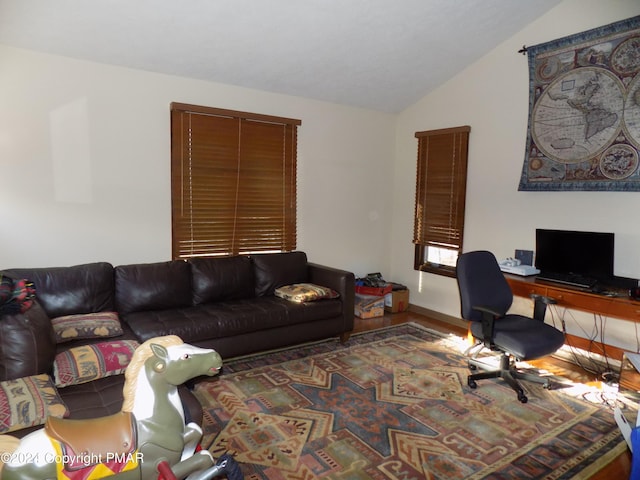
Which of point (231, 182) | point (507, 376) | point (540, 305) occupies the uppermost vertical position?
point (231, 182)

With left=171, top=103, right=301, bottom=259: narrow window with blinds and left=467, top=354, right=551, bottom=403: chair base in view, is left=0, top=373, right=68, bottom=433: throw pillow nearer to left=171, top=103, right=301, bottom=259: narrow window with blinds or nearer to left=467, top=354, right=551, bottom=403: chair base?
left=171, top=103, right=301, bottom=259: narrow window with blinds

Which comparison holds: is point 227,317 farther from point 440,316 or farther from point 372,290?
point 440,316

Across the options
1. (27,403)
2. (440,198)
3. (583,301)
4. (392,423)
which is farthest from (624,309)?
(27,403)

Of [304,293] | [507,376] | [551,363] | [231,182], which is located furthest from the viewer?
[231,182]

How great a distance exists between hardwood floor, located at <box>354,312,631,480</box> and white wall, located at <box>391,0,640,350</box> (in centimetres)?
27

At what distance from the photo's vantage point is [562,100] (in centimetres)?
378

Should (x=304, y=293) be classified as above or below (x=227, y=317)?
above

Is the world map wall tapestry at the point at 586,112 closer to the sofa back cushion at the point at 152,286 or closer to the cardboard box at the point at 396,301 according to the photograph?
the cardboard box at the point at 396,301

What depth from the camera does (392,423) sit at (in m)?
2.68

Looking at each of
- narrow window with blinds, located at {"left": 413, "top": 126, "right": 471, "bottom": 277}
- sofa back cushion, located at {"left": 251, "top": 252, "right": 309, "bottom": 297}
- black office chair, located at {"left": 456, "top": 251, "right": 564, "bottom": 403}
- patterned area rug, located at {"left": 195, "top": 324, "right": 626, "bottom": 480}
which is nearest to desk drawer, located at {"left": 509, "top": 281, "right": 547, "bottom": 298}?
black office chair, located at {"left": 456, "top": 251, "right": 564, "bottom": 403}

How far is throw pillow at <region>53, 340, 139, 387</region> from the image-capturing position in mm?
2111

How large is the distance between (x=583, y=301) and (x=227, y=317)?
109 inches

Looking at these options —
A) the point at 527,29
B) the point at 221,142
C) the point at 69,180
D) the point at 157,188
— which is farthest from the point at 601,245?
the point at 69,180

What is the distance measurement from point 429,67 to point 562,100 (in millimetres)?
1352
